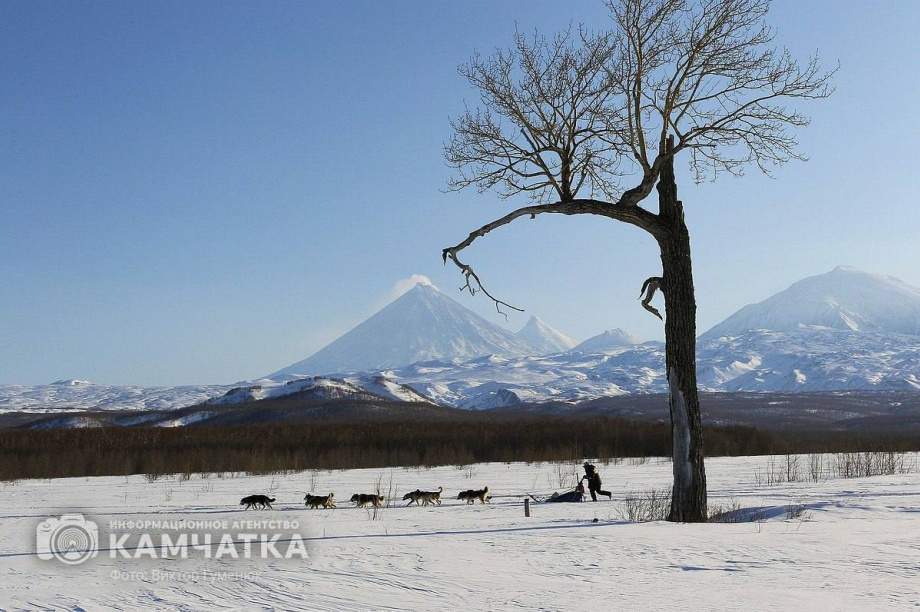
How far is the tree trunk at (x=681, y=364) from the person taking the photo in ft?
38.8

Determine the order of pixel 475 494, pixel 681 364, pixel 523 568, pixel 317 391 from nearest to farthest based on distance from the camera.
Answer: pixel 523 568 < pixel 681 364 < pixel 475 494 < pixel 317 391

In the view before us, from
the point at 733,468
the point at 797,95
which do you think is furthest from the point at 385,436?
the point at 797,95

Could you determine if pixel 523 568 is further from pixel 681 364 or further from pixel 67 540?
pixel 681 364

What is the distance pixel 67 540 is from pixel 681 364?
8863 mm

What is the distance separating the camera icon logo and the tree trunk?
8047 mm

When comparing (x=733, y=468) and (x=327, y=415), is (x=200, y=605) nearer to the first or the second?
(x=733, y=468)

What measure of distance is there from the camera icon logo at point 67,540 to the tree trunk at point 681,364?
8.05 m

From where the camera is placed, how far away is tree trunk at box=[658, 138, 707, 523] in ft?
38.8

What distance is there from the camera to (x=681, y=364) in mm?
12273

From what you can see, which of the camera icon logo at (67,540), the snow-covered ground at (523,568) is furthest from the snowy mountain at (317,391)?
the snow-covered ground at (523,568)

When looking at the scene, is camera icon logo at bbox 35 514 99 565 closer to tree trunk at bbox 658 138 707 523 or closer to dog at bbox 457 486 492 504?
dog at bbox 457 486 492 504

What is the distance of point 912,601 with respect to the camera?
5.06 meters

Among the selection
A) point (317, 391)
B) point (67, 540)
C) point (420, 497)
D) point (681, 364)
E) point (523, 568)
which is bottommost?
point (420, 497)

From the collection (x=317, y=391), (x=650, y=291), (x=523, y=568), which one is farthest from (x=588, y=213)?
(x=317, y=391)
